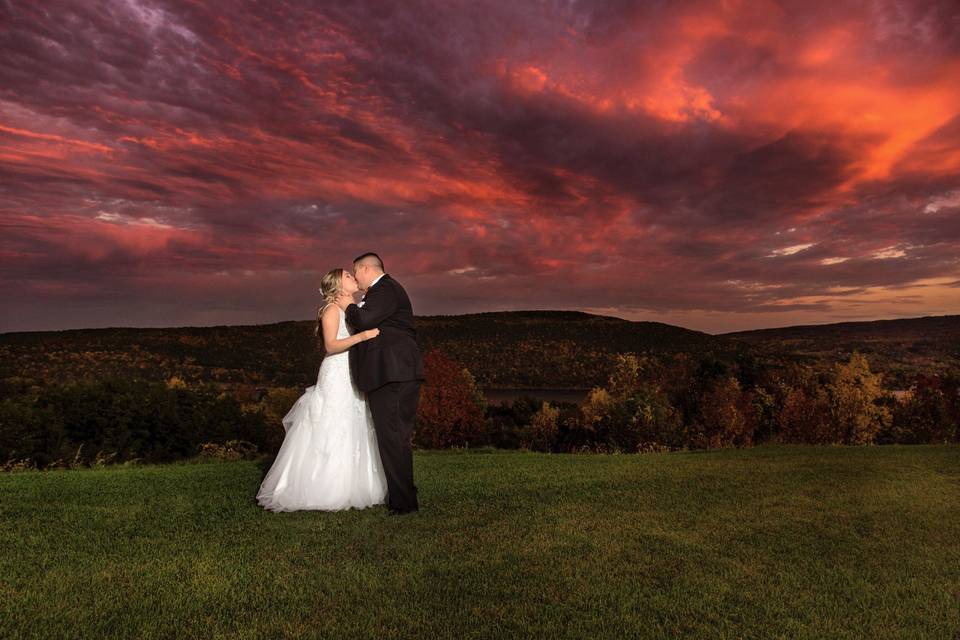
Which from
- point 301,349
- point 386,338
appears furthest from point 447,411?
point 386,338

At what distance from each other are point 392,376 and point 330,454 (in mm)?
1394

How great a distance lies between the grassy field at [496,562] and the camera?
434 cm

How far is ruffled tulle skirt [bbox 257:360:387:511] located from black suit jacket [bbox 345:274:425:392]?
0.62 metres

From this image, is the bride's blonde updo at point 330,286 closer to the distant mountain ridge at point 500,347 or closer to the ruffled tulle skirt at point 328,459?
the ruffled tulle skirt at point 328,459

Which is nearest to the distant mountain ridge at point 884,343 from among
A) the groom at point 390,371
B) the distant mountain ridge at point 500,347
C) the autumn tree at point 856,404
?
the distant mountain ridge at point 500,347

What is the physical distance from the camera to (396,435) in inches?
298

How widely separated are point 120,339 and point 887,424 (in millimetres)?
58533

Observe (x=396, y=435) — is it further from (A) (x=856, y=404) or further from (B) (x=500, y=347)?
(B) (x=500, y=347)

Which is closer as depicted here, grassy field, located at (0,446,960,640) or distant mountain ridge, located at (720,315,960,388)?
grassy field, located at (0,446,960,640)

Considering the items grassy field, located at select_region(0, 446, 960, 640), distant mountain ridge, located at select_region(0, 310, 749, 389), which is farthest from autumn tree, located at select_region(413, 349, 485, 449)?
grassy field, located at select_region(0, 446, 960, 640)

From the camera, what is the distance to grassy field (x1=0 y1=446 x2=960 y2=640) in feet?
14.2

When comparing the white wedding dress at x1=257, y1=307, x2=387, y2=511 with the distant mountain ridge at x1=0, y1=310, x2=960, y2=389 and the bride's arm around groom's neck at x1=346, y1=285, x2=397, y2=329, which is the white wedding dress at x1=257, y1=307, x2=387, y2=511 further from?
the distant mountain ridge at x1=0, y1=310, x2=960, y2=389

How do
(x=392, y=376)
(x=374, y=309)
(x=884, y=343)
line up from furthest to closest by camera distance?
1. (x=884, y=343)
2. (x=392, y=376)
3. (x=374, y=309)

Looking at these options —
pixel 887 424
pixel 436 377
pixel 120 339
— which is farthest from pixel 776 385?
pixel 120 339
